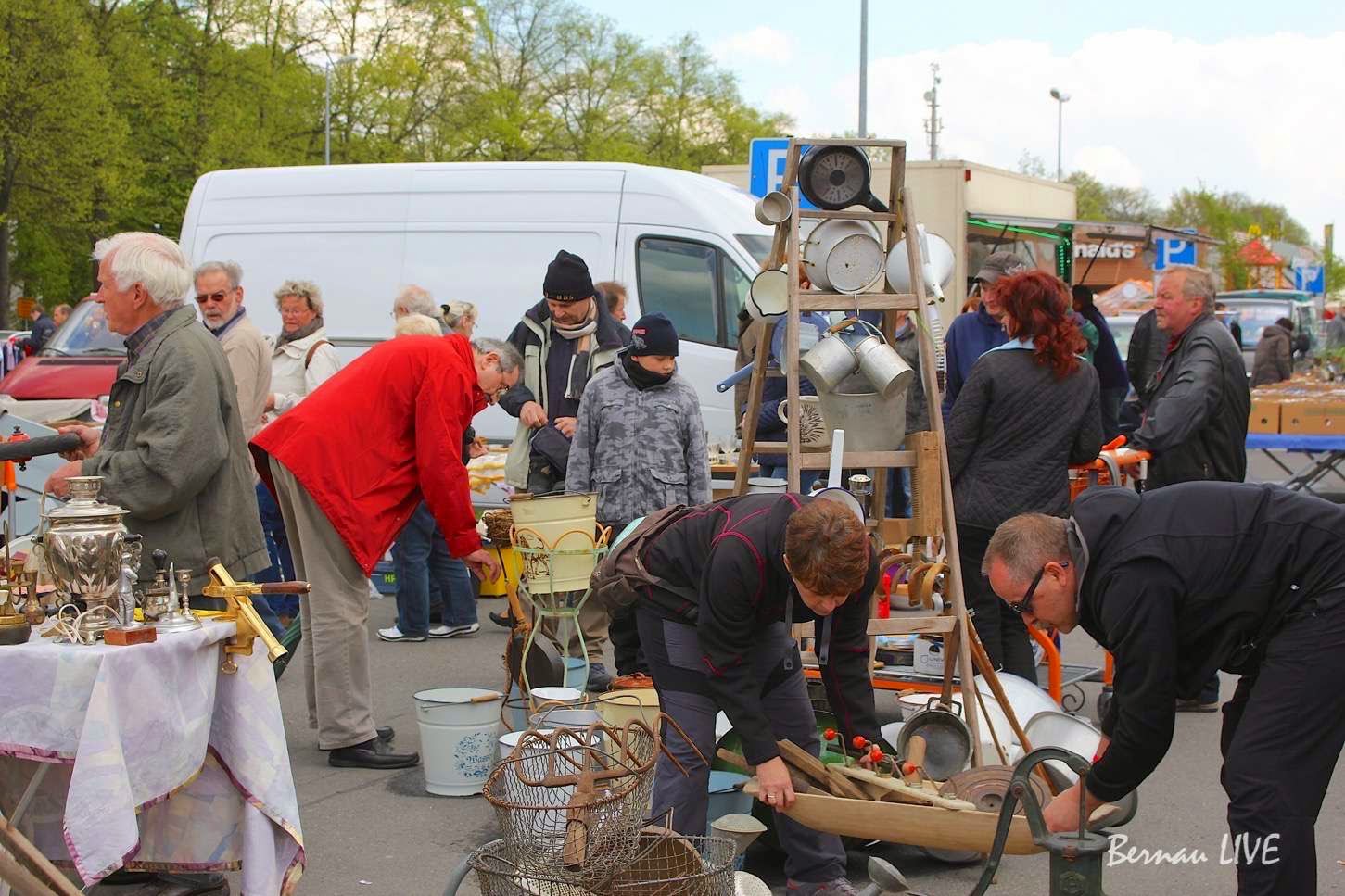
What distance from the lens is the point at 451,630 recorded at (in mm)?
8094

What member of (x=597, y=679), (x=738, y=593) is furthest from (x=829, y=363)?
(x=597, y=679)

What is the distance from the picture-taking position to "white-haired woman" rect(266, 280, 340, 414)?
8008 millimetres

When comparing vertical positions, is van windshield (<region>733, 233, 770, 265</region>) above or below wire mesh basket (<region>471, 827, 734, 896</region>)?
above

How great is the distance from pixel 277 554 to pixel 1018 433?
13.9 feet

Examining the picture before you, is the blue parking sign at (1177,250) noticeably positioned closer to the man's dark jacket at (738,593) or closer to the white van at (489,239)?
the white van at (489,239)

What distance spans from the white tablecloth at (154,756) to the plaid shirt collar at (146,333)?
1120mm

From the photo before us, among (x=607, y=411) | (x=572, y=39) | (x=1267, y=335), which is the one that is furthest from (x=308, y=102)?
(x=607, y=411)

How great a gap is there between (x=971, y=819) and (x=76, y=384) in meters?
10.4

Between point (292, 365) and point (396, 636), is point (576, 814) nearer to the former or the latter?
point (396, 636)

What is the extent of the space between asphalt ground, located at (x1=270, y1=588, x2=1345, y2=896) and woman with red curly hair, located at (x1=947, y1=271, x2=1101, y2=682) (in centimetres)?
88

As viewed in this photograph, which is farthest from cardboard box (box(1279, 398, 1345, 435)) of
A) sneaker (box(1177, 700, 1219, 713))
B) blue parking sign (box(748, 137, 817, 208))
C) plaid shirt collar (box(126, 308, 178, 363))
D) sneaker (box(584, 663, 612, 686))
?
plaid shirt collar (box(126, 308, 178, 363))

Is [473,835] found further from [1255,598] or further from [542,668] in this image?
[1255,598]

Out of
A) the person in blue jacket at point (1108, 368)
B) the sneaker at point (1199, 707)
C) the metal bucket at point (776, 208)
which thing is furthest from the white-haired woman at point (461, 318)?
the sneaker at point (1199, 707)

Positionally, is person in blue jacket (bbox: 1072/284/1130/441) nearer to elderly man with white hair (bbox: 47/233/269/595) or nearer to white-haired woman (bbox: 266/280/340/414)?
white-haired woman (bbox: 266/280/340/414)
